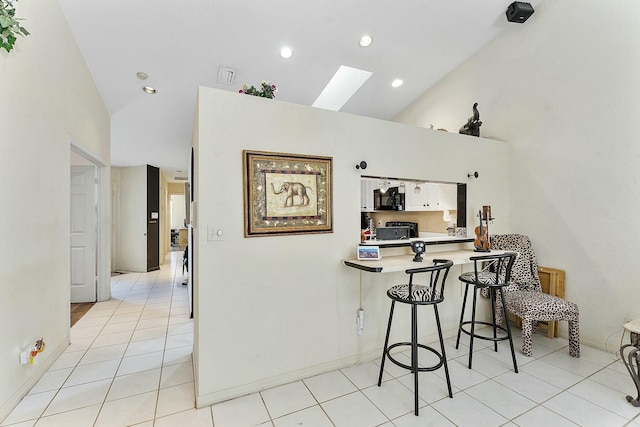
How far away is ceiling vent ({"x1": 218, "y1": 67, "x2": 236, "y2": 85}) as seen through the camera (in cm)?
341

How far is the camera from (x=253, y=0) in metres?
2.66

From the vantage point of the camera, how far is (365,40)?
3.36 metres

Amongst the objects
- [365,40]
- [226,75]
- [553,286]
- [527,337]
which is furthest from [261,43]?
[553,286]

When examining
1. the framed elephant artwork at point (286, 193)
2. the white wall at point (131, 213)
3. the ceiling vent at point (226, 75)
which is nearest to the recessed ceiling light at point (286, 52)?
the ceiling vent at point (226, 75)

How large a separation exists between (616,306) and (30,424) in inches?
184

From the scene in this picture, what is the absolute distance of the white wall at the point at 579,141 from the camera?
267cm

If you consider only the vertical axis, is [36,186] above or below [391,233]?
above

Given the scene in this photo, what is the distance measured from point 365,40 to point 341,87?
43.5 inches

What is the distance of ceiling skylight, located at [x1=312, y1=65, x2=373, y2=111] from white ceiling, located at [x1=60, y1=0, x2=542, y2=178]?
14 cm

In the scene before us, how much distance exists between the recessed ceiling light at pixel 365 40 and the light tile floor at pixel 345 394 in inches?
133

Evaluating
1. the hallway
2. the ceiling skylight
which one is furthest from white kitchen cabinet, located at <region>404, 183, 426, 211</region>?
the hallway

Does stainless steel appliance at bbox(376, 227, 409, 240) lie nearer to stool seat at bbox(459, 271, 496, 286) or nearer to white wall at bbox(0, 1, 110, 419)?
stool seat at bbox(459, 271, 496, 286)

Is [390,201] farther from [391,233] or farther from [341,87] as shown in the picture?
[341,87]

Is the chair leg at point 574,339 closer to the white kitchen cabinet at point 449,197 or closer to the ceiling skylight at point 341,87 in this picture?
the white kitchen cabinet at point 449,197
